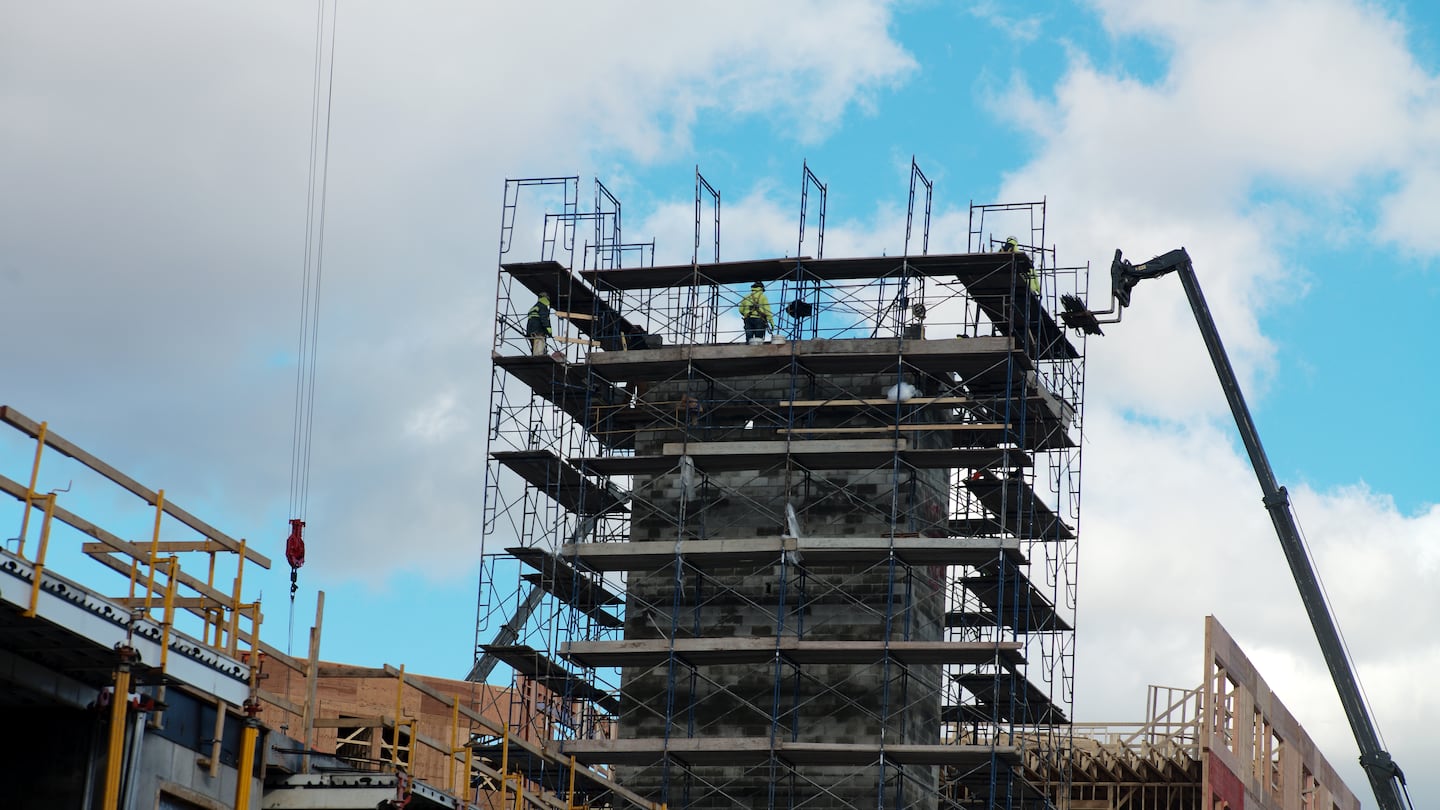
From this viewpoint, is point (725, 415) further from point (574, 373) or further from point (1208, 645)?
point (1208, 645)

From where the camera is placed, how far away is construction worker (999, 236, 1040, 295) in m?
44.0

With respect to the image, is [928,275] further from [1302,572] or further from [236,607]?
[236,607]

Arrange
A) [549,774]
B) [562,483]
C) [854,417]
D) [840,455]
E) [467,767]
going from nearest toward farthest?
1. [467,767]
2. [549,774]
3. [840,455]
4. [854,417]
5. [562,483]

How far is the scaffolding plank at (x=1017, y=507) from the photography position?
142 ft

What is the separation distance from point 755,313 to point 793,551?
609cm

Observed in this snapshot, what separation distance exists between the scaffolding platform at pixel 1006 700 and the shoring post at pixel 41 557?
25195 mm

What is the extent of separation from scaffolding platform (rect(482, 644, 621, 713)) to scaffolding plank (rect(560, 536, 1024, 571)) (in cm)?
215

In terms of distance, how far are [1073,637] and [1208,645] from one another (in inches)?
140

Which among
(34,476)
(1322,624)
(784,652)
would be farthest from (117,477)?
(1322,624)

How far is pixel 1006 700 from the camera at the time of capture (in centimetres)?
4459

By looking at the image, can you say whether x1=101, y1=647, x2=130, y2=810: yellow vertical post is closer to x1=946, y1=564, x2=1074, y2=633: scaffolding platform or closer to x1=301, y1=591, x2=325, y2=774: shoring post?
x1=301, y1=591, x2=325, y2=774: shoring post

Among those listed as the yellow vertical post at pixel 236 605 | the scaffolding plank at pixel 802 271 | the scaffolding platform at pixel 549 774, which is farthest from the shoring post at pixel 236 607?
the scaffolding plank at pixel 802 271

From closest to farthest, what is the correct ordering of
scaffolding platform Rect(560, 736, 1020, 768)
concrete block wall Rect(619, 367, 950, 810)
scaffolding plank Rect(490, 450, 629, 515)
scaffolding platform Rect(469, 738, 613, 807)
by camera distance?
scaffolding platform Rect(560, 736, 1020, 768) → scaffolding platform Rect(469, 738, 613, 807) → concrete block wall Rect(619, 367, 950, 810) → scaffolding plank Rect(490, 450, 629, 515)

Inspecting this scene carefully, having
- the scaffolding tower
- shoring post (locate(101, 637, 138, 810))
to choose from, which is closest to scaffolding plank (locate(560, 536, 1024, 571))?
the scaffolding tower
